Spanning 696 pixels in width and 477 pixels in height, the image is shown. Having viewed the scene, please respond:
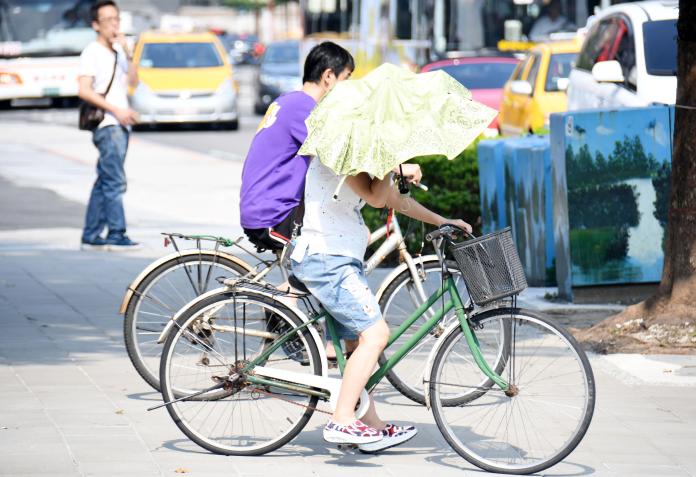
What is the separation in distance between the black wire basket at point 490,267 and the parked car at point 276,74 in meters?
25.3

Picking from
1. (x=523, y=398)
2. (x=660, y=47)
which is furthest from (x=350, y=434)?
(x=660, y=47)

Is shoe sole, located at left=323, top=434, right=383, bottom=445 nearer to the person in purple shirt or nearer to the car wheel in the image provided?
the person in purple shirt

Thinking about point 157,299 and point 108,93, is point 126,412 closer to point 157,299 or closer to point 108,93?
point 157,299

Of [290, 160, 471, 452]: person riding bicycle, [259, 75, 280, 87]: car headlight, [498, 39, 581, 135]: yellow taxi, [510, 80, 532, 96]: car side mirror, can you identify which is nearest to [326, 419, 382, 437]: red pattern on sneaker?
[290, 160, 471, 452]: person riding bicycle

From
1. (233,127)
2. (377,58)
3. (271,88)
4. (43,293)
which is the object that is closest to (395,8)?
(377,58)

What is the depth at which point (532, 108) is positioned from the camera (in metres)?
16.6

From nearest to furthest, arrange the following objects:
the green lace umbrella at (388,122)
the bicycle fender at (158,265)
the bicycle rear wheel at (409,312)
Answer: the green lace umbrella at (388,122) → the bicycle rear wheel at (409,312) → the bicycle fender at (158,265)

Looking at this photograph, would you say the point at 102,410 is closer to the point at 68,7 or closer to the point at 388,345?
the point at 388,345

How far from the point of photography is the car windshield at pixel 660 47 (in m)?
12.5

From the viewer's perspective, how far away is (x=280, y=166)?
6.65m

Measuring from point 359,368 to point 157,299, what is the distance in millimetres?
1737

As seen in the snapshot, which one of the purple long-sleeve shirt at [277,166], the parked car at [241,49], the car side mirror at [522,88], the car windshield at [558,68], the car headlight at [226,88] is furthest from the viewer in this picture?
the parked car at [241,49]

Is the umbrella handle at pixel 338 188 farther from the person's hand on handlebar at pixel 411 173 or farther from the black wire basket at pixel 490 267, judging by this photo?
the person's hand on handlebar at pixel 411 173

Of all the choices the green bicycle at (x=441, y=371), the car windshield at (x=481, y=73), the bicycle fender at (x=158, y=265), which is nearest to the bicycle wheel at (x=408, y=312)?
the green bicycle at (x=441, y=371)
